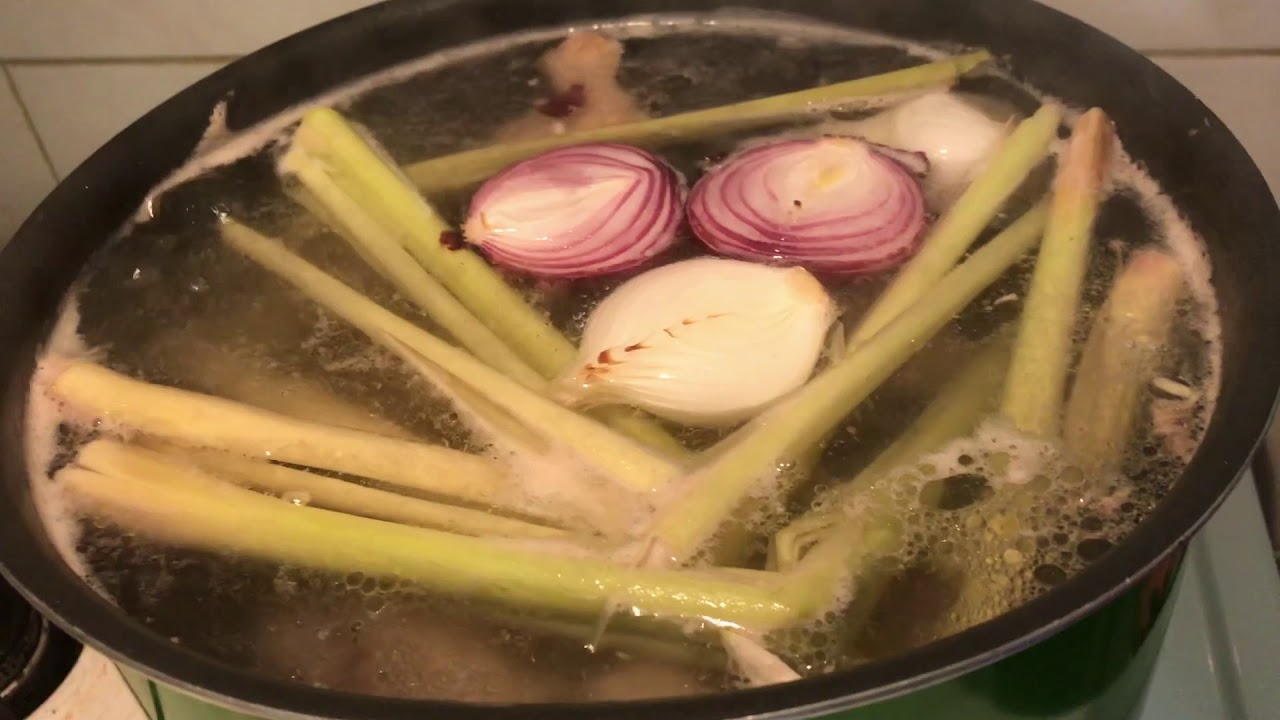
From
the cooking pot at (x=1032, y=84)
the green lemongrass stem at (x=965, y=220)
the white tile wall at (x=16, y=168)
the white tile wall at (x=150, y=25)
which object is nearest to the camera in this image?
the cooking pot at (x=1032, y=84)

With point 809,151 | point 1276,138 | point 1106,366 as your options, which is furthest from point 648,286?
point 1276,138

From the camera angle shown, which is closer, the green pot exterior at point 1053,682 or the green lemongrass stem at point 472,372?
the green pot exterior at point 1053,682

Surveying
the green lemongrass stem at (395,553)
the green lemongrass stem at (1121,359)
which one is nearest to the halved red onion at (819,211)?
the green lemongrass stem at (1121,359)

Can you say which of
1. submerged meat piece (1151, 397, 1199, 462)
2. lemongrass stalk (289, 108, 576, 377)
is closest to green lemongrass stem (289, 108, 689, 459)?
lemongrass stalk (289, 108, 576, 377)

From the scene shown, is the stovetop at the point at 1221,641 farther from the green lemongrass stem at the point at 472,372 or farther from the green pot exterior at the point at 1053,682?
the green lemongrass stem at the point at 472,372

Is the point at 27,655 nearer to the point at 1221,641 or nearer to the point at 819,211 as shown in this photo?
the point at 819,211

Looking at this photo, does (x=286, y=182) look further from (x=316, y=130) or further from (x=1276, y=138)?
(x=1276, y=138)

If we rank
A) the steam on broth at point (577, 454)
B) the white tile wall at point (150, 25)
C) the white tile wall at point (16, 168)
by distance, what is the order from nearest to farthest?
the steam on broth at point (577, 454)
the white tile wall at point (150, 25)
the white tile wall at point (16, 168)
